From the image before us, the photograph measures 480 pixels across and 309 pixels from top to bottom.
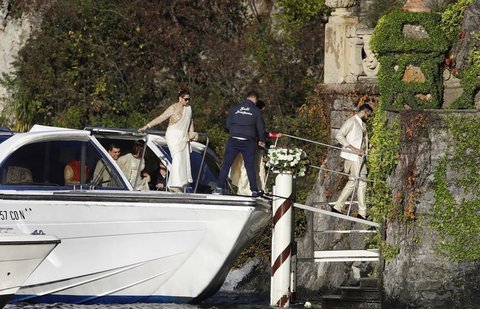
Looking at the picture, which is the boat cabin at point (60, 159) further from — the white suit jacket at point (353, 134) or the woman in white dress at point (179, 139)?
Result: the white suit jacket at point (353, 134)

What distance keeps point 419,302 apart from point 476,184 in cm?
161

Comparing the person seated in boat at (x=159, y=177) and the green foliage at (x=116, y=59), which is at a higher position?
the green foliage at (x=116, y=59)

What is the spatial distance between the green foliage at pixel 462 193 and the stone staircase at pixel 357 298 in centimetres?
151

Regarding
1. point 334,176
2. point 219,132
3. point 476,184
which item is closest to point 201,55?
point 219,132

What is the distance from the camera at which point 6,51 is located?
104 feet

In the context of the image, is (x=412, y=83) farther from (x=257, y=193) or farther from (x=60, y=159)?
(x=60, y=159)

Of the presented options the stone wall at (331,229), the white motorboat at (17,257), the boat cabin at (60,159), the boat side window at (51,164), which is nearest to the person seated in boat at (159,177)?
the boat cabin at (60,159)

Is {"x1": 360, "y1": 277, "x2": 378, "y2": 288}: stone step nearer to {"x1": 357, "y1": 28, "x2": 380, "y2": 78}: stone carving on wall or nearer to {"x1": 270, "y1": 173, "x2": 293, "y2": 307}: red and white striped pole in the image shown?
{"x1": 270, "y1": 173, "x2": 293, "y2": 307}: red and white striped pole

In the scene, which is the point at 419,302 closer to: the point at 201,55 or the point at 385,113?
the point at 385,113

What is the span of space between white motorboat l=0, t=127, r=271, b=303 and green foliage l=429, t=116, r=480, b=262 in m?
2.55

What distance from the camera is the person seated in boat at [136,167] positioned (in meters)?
23.5

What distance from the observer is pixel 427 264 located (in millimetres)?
21609

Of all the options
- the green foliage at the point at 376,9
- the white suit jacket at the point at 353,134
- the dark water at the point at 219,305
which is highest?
the green foliage at the point at 376,9

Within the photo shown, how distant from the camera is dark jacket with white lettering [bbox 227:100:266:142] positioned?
23172 mm
